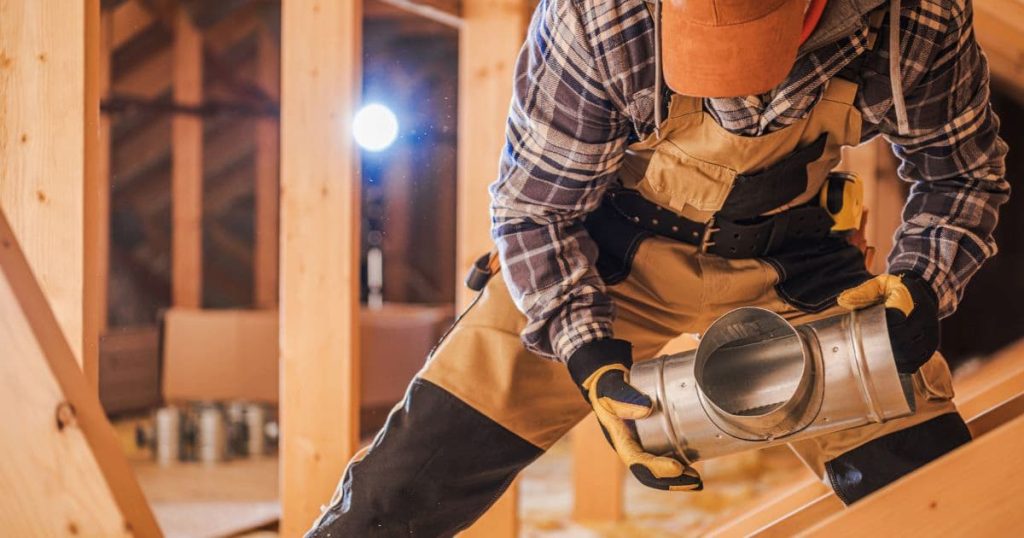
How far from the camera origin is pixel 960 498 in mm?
1082

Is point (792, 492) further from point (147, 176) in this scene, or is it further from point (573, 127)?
point (147, 176)

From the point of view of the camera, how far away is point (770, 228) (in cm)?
146

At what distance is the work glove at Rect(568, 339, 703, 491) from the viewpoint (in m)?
1.25

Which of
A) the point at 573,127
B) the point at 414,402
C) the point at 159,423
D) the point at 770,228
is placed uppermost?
the point at 573,127

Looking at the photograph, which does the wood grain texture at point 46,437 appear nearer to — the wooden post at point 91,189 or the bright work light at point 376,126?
the wooden post at point 91,189

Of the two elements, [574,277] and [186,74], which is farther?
[186,74]

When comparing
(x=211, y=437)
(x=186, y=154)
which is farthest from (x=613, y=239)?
(x=186, y=154)

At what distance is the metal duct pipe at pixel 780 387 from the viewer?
120cm

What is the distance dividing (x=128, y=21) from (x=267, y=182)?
1089mm

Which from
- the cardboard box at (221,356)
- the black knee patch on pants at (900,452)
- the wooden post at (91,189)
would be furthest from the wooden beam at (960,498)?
the cardboard box at (221,356)

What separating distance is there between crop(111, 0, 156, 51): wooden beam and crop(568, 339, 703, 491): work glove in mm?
4409

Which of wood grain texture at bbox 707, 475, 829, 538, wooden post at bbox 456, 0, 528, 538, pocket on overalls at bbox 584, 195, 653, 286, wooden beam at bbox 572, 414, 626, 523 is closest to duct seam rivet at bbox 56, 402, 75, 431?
pocket on overalls at bbox 584, 195, 653, 286

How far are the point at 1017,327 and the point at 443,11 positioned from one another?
3805 millimetres

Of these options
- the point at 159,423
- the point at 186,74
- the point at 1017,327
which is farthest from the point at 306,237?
the point at 1017,327
